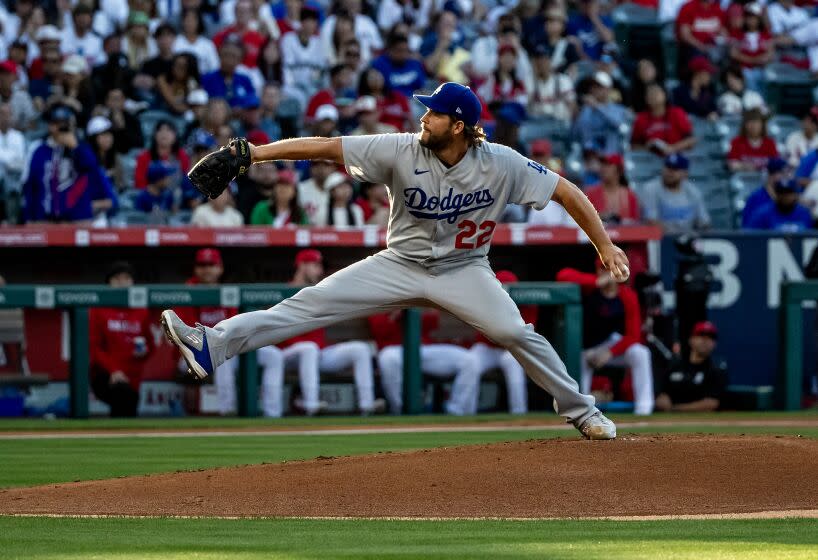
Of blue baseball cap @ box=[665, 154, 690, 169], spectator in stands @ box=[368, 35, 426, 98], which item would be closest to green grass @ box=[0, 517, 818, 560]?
blue baseball cap @ box=[665, 154, 690, 169]

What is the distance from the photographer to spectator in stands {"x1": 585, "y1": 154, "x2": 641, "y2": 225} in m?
14.5

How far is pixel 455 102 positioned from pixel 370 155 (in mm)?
491

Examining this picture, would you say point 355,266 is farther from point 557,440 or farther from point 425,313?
point 425,313

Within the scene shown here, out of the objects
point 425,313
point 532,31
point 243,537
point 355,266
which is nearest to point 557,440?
point 355,266

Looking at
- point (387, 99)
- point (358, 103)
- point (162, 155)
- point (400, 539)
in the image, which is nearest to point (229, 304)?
point (162, 155)

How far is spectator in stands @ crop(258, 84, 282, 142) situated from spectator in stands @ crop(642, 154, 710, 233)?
3.69 m

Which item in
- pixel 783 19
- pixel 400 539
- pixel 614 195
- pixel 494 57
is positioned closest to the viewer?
pixel 400 539

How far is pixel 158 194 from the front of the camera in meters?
13.7

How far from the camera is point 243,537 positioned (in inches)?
230

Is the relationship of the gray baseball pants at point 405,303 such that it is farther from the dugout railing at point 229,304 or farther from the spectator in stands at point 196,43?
the spectator in stands at point 196,43

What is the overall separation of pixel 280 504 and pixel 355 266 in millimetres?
1468

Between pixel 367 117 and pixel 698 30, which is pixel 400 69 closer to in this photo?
pixel 367 117

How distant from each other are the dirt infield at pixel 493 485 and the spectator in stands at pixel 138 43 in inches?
336

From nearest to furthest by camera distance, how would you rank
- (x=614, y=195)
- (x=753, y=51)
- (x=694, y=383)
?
(x=694, y=383)
(x=614, y=195)
(x=753, y=51)
